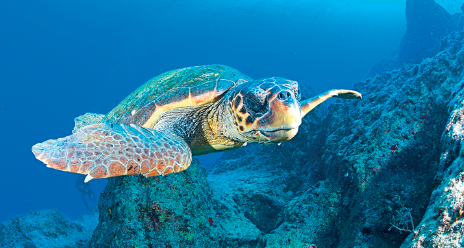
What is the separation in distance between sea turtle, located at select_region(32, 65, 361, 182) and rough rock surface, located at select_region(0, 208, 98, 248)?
7.91 feet

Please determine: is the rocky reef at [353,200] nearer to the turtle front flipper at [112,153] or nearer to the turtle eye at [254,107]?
the turtle front flipper at [112,153]

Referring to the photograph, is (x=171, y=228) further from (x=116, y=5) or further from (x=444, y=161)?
(x=116, y=5)

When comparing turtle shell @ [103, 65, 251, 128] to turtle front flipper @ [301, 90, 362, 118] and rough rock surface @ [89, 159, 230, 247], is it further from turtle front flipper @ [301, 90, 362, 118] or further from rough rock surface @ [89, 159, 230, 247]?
turtle front flipper @ [301, 90, 362, 118]

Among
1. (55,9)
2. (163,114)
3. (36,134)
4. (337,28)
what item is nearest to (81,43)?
(55,9)

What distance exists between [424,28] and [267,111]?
18.6 metres

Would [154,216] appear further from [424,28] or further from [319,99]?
[424,28]

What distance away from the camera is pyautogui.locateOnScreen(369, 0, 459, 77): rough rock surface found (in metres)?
12.3

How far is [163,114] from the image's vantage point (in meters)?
2.58

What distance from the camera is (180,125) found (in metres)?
2.46

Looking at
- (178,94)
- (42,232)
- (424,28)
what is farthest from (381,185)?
(424,28)

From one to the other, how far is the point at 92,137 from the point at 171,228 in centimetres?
112

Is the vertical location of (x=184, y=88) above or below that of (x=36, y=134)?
above

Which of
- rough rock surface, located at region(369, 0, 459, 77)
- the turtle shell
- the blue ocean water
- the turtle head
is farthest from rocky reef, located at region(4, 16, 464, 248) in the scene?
the blue ocean water

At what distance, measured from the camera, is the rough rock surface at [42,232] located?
3082 millimetres
